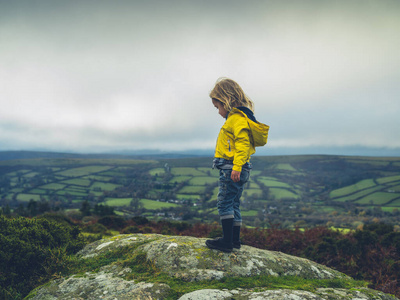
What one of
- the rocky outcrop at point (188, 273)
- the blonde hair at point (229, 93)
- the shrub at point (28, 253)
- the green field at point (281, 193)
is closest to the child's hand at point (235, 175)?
the blonde hair at point (229, 93)

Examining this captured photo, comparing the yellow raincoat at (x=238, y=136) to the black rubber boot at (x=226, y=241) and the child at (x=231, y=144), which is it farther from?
the black rubber boot at (x=226, y=241)

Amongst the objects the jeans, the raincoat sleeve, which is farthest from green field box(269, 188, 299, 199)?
the raincoat sleeve

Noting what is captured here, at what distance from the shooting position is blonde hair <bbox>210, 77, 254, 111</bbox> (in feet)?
17.0

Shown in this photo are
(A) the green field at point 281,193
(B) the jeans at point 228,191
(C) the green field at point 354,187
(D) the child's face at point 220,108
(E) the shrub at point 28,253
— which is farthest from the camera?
(C) the green field at point 354,187

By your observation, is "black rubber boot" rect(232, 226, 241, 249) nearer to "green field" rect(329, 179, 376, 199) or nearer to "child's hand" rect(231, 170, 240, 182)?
"child's hand" rect(231, 170, 240, 182)

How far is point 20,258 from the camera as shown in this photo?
4918 millimetres

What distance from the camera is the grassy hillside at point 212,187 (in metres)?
49.7

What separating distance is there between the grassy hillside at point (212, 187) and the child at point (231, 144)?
1228 inches

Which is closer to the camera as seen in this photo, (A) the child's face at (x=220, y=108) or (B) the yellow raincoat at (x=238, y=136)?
(B) the yellow raincoat at (x=238, y=136)

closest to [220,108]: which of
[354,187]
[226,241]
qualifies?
[226,241]

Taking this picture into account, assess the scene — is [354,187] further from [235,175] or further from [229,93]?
[235,175]

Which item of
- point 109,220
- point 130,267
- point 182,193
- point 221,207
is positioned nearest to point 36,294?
point 130,267

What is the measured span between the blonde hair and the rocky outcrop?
3284 mm

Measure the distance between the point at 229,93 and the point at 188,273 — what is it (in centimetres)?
386
